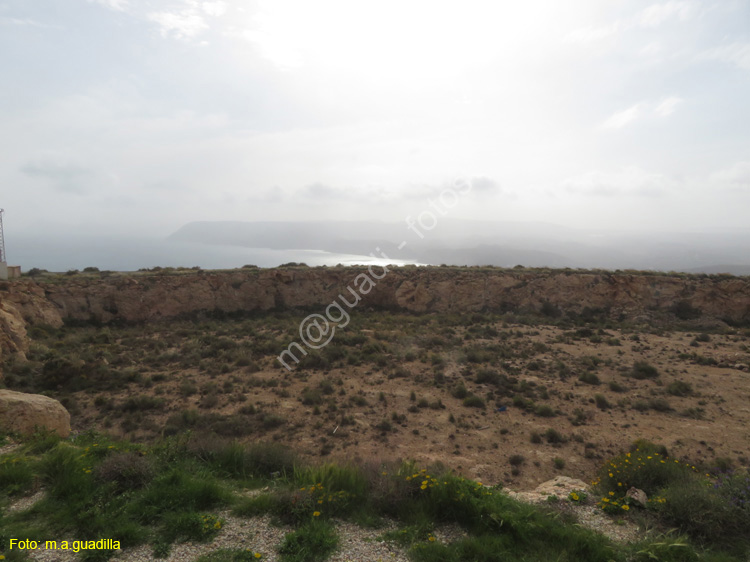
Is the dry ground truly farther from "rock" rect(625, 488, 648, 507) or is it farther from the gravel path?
the gravel path

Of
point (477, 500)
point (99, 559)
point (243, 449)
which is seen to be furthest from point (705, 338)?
point (99, 559)

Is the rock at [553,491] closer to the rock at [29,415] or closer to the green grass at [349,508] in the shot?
the green grass at [349,508]

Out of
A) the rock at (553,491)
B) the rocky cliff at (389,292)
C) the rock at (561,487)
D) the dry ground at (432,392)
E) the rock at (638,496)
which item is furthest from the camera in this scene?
the rocky cliff at (389,292)

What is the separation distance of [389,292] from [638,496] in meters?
20.1

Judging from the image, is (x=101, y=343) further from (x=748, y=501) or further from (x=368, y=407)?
(x=748, y=501)

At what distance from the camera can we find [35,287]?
59.6 feet

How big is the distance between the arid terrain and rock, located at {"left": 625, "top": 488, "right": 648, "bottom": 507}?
2.05m

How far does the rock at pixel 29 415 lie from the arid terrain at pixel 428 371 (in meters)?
1.53

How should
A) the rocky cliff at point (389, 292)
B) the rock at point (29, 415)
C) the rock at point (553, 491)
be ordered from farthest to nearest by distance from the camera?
the rocky cliff at point (389, 292), the rock at point (29, 415), the rock at point (553, 491)

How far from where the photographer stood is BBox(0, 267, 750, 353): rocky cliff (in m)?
20.1

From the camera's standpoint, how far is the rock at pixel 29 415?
6754 millimetres

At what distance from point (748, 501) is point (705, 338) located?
52.4 feet

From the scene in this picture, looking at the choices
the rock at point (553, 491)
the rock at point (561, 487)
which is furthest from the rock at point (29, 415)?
the rock at point (561, 487)

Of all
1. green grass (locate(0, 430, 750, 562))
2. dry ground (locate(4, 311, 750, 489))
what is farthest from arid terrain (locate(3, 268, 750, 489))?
green grass (locate(0, 430, 750, 562))
